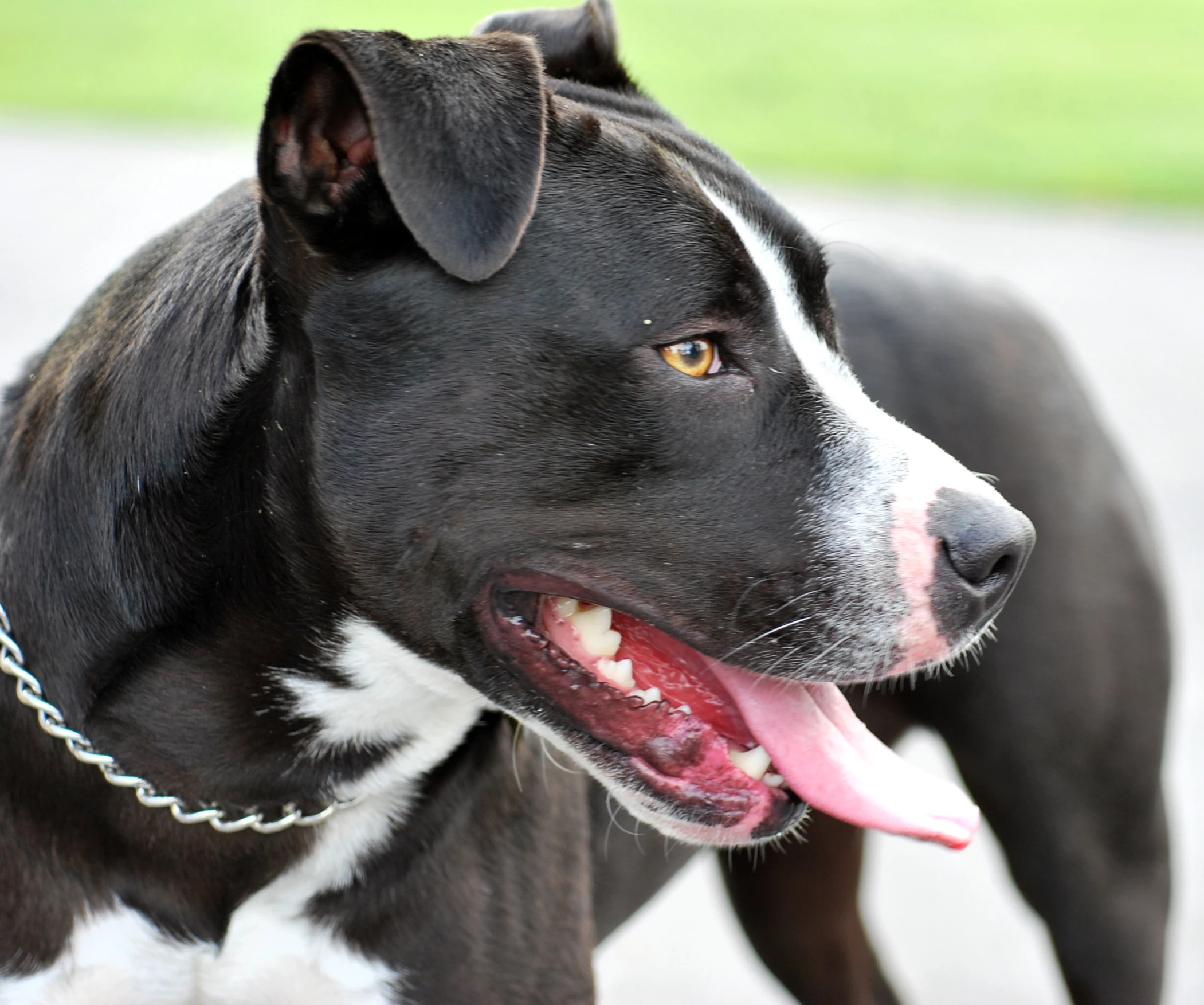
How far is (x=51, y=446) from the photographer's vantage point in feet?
7.41

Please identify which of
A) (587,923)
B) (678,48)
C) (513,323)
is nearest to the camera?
(513,323)

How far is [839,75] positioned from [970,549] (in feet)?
48.2

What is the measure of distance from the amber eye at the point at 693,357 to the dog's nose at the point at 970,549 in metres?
0.34

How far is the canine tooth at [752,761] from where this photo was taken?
2.21 metres

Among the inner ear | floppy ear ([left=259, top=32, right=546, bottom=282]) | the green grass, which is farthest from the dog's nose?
the green grass

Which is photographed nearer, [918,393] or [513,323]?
[513,323]

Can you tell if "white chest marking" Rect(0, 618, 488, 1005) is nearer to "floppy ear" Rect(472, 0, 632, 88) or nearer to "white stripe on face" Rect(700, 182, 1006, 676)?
"white stripe on face" Rect(700, 182, 1006, 676)

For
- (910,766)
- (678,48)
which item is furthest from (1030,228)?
(910,766)

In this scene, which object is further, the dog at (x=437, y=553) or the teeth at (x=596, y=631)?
the teeth at (x=596, y=631)

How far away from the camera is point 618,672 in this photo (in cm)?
218

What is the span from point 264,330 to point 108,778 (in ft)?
2.17

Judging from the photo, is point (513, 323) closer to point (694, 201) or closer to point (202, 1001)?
point (694, 201)

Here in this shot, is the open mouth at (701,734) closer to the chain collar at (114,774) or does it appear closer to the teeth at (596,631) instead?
the teeth at (596,631)

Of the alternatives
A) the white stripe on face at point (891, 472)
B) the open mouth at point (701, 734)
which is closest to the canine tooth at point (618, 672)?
the open mouth at point (701, 734)
